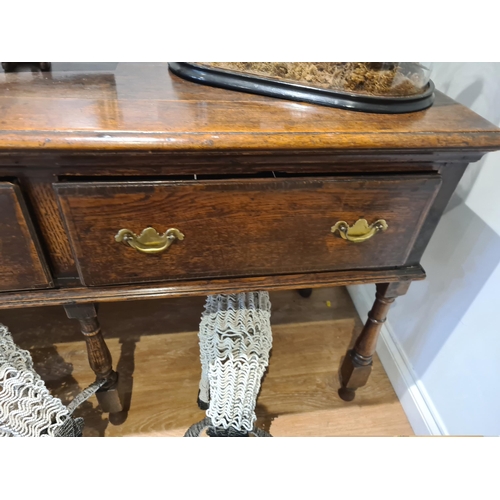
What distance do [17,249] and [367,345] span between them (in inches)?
28.1

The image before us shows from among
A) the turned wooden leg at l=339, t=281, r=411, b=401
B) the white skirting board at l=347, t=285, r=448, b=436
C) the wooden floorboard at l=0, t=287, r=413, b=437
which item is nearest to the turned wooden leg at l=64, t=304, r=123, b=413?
the wooden floorboard at l=0, t=287, r=413, b=437

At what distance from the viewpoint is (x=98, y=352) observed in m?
0.75

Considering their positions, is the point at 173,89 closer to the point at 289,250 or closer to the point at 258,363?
the point at 289,250

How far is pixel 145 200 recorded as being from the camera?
51cm

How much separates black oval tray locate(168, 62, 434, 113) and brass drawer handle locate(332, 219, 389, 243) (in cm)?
16

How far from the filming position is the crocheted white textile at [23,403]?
2.04 ft

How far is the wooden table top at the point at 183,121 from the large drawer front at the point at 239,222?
61 millimetres

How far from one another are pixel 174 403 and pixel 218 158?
726 millimetres

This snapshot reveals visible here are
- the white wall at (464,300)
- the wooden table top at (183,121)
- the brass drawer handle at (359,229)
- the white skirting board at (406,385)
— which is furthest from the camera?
the white skirting board at (406,385)

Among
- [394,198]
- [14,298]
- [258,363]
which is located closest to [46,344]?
[14,298]

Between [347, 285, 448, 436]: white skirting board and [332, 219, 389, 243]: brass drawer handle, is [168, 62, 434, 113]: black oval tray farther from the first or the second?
[347, 285, 448, 436]: white skirting board

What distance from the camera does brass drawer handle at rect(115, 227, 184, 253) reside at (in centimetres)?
53

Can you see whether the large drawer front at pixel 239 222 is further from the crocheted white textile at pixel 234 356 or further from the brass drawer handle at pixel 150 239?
the crocheted white textile at pixel 234 356

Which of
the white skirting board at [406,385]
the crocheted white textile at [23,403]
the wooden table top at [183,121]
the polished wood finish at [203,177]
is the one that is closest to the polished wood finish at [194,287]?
the polished wood finish at [203,177]
